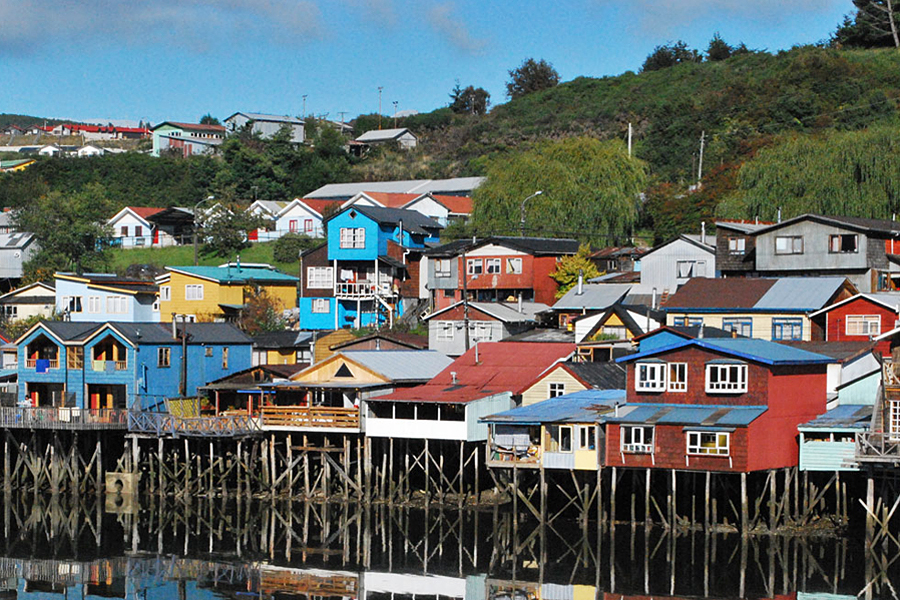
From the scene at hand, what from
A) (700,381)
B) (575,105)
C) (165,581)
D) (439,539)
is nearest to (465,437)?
(439,539)

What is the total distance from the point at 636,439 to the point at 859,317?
14.1m

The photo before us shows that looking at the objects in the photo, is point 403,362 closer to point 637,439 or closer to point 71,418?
point 71,418

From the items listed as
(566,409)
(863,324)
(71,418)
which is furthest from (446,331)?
(863,324)

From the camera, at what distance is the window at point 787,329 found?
53781 mm

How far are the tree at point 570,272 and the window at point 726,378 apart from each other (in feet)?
77.8

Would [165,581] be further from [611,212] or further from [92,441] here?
[611,212]

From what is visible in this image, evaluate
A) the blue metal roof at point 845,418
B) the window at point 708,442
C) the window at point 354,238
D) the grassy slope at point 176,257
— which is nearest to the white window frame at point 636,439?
the window at point 708,442

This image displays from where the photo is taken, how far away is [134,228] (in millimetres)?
103250

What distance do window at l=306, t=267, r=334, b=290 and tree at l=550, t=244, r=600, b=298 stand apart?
43.6 feet

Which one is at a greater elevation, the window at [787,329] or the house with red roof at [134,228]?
the house with red roof at [134,228]

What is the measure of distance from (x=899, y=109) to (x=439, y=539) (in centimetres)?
6087

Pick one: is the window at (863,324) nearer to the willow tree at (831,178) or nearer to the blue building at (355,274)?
the willow tree at (831,178)

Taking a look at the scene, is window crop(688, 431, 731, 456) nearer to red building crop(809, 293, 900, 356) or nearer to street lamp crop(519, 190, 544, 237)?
red building crop(809, 293, 900, 356)

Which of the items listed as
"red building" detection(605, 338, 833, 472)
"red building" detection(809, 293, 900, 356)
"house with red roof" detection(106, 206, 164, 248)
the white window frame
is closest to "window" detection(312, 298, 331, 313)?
"red building" detection(809, 293, 900, 356)
